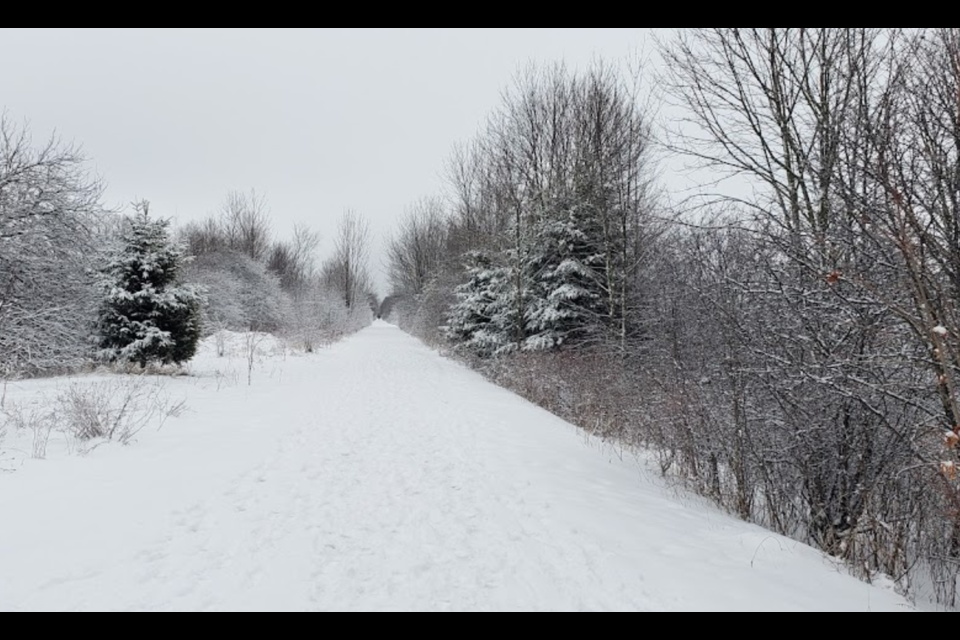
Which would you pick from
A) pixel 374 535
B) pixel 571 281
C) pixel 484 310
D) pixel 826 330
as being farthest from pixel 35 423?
pixel 484 310

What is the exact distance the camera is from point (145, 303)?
40.0ft

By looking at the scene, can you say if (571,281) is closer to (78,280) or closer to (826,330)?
(826,330)

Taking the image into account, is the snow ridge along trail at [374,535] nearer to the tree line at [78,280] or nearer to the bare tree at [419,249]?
the tree line at [78,280]

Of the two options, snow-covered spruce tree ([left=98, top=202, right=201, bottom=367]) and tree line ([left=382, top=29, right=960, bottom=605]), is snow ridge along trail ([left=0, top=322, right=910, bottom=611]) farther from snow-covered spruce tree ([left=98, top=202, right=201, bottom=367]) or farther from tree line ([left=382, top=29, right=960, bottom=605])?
snow-covered spruce tree ([left=98, top=202, right=201, bottom=367])

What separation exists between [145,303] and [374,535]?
38.9ft

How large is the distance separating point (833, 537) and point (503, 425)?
469 cm

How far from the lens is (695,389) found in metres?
5.30

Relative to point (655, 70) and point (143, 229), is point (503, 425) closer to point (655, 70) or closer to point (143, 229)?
point (655, 70)

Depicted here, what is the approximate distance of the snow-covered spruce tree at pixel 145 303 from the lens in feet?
39.3

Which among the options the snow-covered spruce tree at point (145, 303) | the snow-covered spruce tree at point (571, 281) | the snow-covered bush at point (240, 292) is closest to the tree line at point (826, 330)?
the snow-covered spruce tree at point (571, 281)

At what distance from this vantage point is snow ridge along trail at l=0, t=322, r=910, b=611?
2.74m

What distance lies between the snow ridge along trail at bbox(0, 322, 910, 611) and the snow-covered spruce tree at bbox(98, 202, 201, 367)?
694 cm

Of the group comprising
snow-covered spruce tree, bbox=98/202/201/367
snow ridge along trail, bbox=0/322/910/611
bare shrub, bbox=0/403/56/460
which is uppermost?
snow-covered spruce tree, bbox=98/202/201/367

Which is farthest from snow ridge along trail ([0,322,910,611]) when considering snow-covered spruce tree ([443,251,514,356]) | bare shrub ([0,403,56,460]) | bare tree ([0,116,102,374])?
snow-covered spruce tree ([443,251,514,356])
